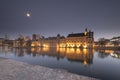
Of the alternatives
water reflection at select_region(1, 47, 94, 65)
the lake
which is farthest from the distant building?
the lake

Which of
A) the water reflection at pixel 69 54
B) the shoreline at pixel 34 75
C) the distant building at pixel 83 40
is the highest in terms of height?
the distant building at pixel 83 40

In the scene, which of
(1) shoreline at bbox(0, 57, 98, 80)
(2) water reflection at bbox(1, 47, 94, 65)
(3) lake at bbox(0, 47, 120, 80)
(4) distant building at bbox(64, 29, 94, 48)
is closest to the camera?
(1) shoreline at bbox(0, 57, 98, 80)

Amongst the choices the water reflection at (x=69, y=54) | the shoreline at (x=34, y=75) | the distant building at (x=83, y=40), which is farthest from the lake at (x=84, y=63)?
the distant building at (x=83, y=40)

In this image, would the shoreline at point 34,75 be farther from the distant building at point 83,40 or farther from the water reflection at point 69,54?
Answer: the distant building at point 83,40

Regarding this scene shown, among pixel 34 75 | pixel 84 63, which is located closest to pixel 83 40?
pixel 84 63

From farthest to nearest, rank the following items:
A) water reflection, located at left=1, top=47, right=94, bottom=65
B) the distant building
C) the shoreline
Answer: the distant building
water reflection, located at left=1, top=47, right=94, bottom=65
the shoreline

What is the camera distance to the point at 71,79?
49.6 feet

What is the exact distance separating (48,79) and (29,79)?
1.95 metres

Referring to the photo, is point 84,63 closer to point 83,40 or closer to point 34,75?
point 34,75

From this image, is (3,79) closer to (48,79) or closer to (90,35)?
(48,79)

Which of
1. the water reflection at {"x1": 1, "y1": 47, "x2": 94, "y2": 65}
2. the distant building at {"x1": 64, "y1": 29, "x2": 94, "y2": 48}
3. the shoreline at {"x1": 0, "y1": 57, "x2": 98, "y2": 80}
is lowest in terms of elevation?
the water reflection at {"x1": 1, "y1": 47, "x2": 94, "y2": 65}

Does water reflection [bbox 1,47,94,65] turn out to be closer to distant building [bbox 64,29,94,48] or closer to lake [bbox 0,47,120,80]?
lake [bbox 0,47,120,80]

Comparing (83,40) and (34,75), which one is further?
(83,40)

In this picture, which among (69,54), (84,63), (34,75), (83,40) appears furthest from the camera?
(83,40)
